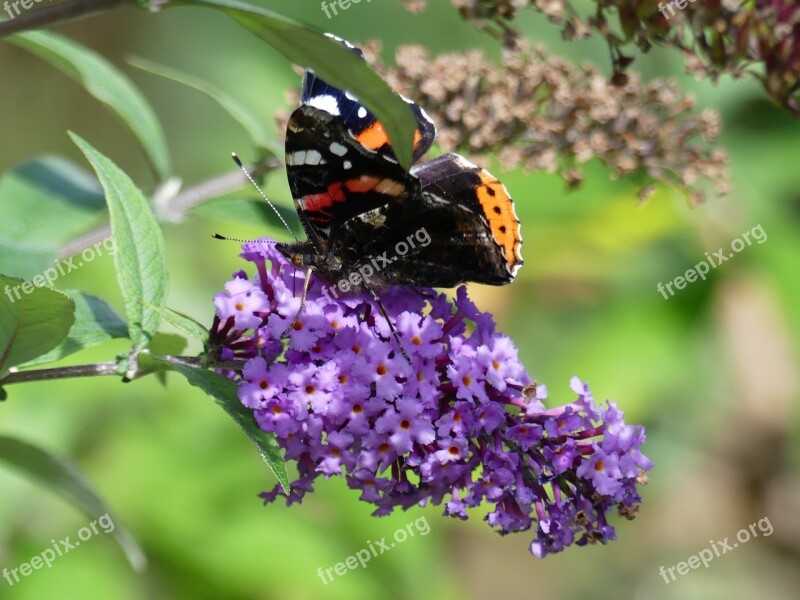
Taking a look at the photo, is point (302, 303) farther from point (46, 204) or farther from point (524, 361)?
point (524, 361)

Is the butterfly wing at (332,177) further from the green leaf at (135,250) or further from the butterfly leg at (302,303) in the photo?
the green leaf at (135,250)

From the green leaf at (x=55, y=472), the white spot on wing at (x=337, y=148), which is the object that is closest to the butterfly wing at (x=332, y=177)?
the white spot on wing at (x=337, y=148)

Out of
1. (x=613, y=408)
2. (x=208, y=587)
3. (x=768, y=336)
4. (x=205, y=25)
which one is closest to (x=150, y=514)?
(x=208, y=587)

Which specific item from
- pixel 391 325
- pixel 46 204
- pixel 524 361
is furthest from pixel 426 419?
pixel 524 361

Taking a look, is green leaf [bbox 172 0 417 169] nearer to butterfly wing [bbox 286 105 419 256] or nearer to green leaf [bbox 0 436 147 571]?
butterfly wing [bbox 286 105 419 256]

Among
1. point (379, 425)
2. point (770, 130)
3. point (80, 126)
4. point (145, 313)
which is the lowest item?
point (379, 425)

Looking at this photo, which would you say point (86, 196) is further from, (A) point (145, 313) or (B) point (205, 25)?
(B) point (205, 25)
